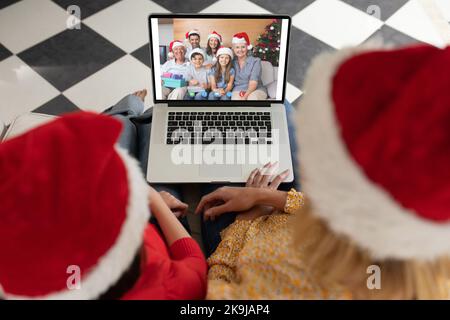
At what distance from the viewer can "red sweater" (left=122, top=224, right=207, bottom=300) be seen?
691 millimetres

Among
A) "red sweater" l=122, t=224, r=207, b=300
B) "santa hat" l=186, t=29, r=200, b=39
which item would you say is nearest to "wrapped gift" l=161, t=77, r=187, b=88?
"santa hat" l=186, t=29, r=200, b=39

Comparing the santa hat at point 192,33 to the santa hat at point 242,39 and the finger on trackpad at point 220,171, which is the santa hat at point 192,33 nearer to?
the santa hat at point 242,39

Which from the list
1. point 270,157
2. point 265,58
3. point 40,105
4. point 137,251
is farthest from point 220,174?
point 40,105

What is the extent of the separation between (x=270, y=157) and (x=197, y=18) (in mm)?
375

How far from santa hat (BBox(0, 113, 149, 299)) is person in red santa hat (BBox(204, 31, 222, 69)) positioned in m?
0.58

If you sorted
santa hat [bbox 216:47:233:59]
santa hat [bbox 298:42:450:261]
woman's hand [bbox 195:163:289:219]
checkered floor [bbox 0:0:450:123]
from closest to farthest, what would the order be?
santa hat [bbox 298:42:450:261] < woman's hand [bbox 195:163:289:219] < santa hat [bbox 216:47:233:59] < checkered floor [bbox 0:0:450:123]

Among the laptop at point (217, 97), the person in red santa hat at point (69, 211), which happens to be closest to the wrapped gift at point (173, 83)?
the laptop at point (217, 97)

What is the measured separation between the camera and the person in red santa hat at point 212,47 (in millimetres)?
1046

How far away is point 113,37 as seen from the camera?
169 cm

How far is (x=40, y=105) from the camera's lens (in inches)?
58.7

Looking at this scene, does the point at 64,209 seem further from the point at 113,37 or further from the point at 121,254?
the point at 113,37

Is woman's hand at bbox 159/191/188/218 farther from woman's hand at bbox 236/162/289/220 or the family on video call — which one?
the family on video call

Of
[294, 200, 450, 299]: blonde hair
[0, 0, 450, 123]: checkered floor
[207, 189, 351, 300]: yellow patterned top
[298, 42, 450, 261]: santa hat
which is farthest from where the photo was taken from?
[0, 0, 450, 123]: checkered floor

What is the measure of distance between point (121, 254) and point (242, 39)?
0.67m
